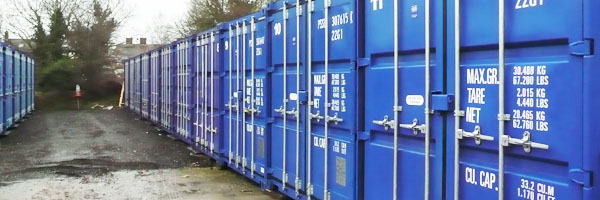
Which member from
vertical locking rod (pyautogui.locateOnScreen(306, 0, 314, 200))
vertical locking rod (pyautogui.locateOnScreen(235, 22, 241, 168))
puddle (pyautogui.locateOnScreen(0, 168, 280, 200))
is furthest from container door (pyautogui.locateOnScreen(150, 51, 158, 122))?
vertical locking rod (pyautogui.locateOnScreen(306, 0, 314, 200))

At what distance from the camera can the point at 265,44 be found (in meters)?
8.28

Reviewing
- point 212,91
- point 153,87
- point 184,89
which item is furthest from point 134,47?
point 212,91

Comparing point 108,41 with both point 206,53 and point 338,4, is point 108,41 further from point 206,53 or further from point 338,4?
point 338,4

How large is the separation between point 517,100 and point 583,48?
0.57 meters

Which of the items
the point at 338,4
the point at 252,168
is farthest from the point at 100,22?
the point at 338,4

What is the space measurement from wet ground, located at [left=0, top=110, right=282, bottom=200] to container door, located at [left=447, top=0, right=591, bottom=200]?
4.82 meters

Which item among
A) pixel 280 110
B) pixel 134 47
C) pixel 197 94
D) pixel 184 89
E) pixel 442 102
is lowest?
pixel 280 110

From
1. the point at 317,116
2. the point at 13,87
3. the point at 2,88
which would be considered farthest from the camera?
the point at 13,87

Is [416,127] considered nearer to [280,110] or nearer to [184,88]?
[280,110]

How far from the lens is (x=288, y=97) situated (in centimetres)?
749

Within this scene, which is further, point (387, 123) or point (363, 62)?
point (363, 62)

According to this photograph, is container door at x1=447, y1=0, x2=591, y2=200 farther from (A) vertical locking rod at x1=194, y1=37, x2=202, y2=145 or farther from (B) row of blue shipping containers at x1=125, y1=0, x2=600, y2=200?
(A) vertical locking rod at x1=194, y1=37, x2=202, y2=145

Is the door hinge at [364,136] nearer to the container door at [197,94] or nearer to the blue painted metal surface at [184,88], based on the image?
the container door at [197,94]

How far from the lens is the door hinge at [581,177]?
11.0 ft
